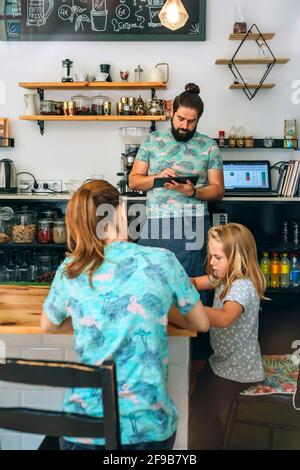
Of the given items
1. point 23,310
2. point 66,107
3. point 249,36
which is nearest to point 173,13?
point 249,36

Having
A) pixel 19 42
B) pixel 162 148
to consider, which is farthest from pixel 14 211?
pixel 162 148

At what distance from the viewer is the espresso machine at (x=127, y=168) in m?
4.51

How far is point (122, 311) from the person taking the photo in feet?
5.08

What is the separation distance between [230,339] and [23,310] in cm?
79

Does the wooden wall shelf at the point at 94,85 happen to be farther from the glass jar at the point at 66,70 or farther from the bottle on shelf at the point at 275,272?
the bottle on shelf at the point at 275,272

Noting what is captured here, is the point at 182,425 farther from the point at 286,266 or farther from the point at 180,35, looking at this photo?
the point at 180,35

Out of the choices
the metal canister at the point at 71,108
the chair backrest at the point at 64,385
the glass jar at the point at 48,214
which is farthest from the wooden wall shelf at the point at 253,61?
the chair backrest at the point at 64,385

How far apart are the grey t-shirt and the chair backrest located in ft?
3.38

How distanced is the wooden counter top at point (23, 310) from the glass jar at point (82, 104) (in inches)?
100

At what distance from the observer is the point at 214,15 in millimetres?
4809

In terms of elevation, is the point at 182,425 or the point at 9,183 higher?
the point at 9,183

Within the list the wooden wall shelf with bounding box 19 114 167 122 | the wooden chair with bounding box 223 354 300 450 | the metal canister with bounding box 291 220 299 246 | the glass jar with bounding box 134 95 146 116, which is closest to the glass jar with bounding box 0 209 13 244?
the wooden wall shelf with bounding box 19 114 167 122

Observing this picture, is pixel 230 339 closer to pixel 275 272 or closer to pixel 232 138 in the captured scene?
pixel 275 272

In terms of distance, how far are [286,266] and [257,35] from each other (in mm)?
1796
